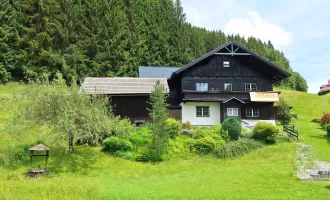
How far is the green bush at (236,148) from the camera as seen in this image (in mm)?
22283

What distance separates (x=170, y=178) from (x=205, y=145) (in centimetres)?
640

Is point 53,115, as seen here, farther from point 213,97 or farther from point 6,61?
point 6,61

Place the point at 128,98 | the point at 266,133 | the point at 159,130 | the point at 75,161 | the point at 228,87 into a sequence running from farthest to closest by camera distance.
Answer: the point at 228,87
the point at 128,98
the point at 266,133
the point at 159,130
the point at 75,161

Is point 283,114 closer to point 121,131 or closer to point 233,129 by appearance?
point 233,129

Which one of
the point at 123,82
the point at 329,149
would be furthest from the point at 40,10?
the point at 329,149

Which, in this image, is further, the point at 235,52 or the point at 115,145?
the point at 235,52

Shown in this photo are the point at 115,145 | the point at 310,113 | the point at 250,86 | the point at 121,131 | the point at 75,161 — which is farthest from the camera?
the point at 310,113

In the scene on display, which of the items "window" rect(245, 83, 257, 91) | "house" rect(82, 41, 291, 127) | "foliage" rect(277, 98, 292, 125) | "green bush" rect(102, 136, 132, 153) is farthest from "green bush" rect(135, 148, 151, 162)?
"foliage" rect(277, 98, 292, 125)

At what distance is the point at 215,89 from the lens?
111ft

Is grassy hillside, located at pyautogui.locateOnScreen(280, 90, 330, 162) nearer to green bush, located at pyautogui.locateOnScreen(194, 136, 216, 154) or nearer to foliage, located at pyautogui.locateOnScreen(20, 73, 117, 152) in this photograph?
green bush, located at pyautogui.locateOnScreen(194, 136, 216, 154)

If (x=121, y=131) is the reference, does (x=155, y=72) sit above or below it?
above

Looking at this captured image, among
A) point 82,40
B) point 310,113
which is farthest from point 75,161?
point 310,113

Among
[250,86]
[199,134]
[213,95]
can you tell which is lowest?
[199,134]

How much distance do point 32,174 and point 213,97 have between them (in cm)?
2064
